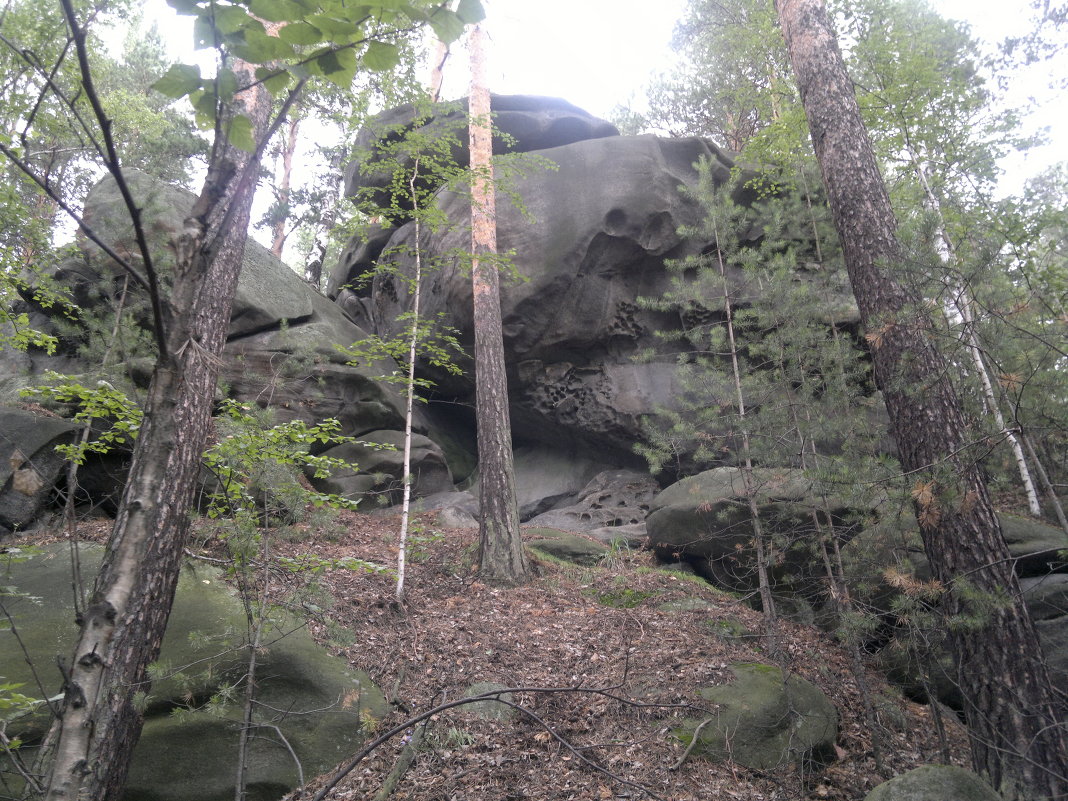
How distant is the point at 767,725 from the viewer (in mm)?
5035

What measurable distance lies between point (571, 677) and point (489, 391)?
4431 mm

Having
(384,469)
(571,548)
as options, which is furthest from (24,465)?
(571,548)

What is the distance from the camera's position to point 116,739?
3236mm

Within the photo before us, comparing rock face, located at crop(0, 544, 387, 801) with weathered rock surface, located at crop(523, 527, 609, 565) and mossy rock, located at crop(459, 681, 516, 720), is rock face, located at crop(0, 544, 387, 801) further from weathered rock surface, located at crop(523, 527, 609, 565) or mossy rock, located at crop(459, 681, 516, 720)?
weathered rock surface, located at crop(523, 527, 609, 565)

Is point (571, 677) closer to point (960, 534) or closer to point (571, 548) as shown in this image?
point (960, 534)

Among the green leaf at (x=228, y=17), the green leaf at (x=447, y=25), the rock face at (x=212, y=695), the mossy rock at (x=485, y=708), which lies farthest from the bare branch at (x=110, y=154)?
the mossy rock at (x=485, y=708)

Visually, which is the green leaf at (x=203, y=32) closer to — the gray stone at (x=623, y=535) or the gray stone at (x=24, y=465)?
the gray stone at (x=24, y=465)

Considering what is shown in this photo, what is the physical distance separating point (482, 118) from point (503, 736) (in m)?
8.90

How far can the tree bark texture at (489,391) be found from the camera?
27.1 feet

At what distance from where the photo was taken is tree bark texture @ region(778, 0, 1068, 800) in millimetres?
3842

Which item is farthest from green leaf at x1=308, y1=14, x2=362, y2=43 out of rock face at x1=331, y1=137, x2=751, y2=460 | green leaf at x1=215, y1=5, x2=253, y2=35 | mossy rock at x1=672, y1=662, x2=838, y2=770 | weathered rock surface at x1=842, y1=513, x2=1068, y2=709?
rock face at x1=331, y1=137, x2=751, y2=460

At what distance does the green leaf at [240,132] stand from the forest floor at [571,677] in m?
2.70

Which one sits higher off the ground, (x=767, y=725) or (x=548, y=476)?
(x=548, y=476)

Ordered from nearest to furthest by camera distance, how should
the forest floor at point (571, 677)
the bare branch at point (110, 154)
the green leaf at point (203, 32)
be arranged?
the bare branch at point (110, 154)
the green leaf at point (203, 32)
the forest floor at point (571, 677)
